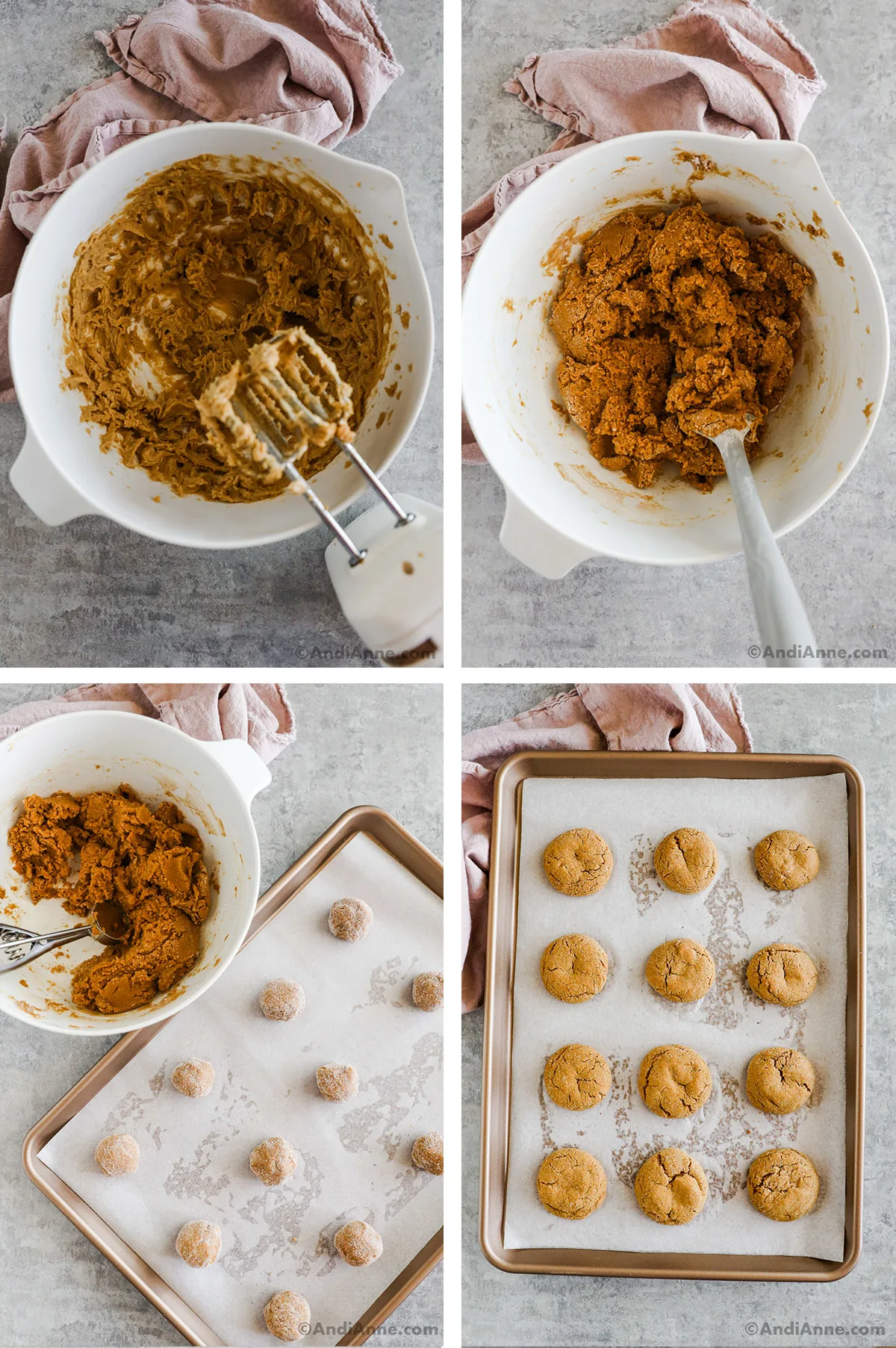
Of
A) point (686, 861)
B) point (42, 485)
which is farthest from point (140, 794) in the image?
point (686, 861)

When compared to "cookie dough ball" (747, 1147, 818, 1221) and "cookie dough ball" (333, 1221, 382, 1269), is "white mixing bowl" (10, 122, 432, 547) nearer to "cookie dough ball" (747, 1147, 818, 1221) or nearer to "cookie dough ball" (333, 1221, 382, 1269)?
"cookie dough ball" (333, 1221, 382, 1269)

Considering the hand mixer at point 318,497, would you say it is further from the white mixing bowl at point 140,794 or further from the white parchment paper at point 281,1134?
the white parchment paper at point 281,1134

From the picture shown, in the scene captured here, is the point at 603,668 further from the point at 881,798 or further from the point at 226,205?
the point at 226,205

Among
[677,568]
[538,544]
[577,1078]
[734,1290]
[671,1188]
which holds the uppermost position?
[538,544]

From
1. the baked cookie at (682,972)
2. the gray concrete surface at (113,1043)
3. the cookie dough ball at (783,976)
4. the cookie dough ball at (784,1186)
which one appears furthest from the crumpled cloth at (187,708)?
the cookie dough ball at (784,1186)

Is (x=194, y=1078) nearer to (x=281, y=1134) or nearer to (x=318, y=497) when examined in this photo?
(x=281, y=1134)

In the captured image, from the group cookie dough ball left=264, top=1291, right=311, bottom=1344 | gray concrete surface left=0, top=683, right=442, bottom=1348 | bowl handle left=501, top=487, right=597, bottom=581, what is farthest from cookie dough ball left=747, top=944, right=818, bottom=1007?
cookie dough ball left=264, top=1291, right=311, bottom=1344

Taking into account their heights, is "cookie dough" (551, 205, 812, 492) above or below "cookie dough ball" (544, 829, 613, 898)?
above
